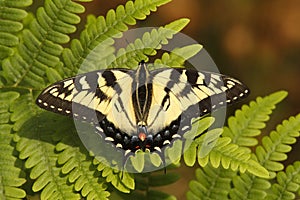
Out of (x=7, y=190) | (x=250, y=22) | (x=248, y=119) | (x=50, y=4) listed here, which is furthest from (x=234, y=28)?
(x=7, y=190)

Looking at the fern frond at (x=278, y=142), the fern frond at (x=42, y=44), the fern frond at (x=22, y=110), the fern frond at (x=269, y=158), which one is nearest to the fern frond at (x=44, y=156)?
the fern frond at (x=22, y=110)

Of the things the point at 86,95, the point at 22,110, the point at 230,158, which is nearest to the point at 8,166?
the point at 22,110

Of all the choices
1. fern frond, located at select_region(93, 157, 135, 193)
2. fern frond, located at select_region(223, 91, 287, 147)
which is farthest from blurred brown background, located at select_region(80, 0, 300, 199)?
fern frond, located at select_region(93, 157, 135, 193)

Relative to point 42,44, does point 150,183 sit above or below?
below

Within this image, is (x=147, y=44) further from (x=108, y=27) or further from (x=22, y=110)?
(x=22, y=110)

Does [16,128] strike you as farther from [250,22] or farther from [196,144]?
[250,22]

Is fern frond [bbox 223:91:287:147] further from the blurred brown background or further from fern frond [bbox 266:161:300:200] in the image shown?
the blurred brown background

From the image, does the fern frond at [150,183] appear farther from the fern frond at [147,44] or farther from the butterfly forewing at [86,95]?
the fern frond at [147,44]
